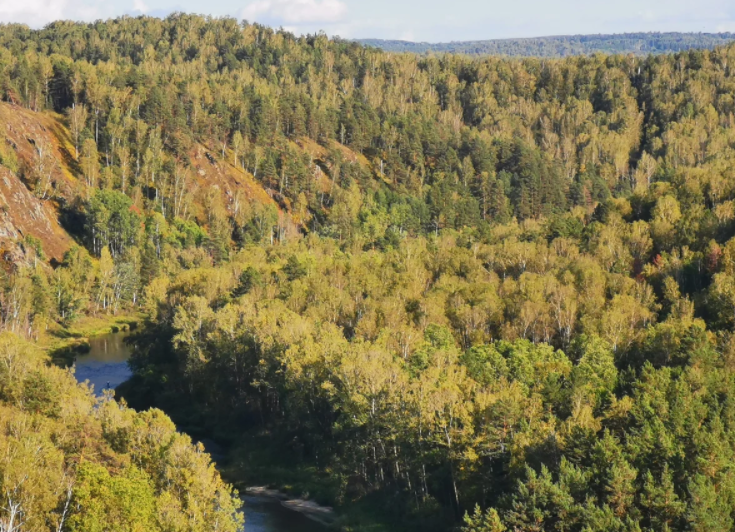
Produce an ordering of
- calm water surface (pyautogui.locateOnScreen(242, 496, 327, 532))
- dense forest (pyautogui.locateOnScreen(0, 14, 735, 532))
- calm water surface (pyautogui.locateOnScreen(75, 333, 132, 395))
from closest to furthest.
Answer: dense forest (pyautogui.locateOnScreen(0, 14, 735, 532)), calm water surface (pyautogui.locateOnScreen(242, 496, 327, 532)), calm water surface (pyautogui.locateOnScreen(75, 333, 132, 395))

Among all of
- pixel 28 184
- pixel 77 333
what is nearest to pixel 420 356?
pixel 77 333

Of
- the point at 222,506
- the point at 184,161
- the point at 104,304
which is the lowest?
the point at 104,304

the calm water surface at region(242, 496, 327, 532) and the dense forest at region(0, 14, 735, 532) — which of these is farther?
the calm water surface at region(242, 496, 327, 532)

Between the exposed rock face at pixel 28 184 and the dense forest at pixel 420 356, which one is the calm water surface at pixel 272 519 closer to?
the dense forest at pixel 420 356

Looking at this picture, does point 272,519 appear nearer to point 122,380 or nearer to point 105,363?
point 122,380

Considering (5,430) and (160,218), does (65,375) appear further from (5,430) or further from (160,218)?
(160,218)

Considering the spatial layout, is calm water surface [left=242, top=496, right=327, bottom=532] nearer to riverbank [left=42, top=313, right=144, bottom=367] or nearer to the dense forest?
the dense forest

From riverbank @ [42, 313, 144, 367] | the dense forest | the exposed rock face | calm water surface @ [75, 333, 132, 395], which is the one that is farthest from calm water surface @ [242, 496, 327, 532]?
the exposed rock face

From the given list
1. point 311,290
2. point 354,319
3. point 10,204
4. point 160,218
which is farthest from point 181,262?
point 354,319

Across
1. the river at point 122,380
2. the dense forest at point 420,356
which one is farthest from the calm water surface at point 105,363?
the dense forest at point 420,356
